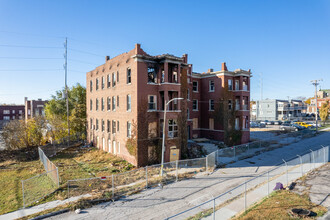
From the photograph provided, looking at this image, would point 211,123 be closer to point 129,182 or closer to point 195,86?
point 195,86

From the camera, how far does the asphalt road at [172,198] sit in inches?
493

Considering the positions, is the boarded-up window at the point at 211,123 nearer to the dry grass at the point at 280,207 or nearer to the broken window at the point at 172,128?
the broken window at the point at 172,128

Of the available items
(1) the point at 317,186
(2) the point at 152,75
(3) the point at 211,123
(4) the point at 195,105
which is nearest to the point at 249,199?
(1) the point at 317,186

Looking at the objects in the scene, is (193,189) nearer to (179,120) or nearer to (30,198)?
(179,120)

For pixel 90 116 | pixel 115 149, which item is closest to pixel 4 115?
pixel 90 116

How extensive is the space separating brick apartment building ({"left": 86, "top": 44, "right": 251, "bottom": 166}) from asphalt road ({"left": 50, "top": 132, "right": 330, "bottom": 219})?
6.49 metres

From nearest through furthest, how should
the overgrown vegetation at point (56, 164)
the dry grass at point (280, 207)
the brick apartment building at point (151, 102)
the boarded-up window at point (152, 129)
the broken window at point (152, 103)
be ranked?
the dry grass at point (280, 207) → the overgrown vegetation at point (56, 164) → the brick apartment building at point (151, 102) → the boarded-up window at point (152, 129) → the broken window at point (152, 103)

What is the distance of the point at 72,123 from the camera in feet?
130

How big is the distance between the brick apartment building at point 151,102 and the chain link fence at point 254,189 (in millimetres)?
9630

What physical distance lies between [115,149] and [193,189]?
47.8 feet

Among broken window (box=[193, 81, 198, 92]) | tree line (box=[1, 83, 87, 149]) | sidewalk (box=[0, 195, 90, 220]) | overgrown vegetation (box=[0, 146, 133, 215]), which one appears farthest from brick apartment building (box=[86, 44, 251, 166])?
sidewalk (box=[0, 195, 90, 220])

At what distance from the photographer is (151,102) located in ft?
77.6

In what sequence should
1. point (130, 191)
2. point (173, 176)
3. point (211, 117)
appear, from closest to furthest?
point (130, 191)
point (173, 176)
point (211, 117)

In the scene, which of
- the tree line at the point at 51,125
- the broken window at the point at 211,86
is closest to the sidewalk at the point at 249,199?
the broken window at the point at 211,86
